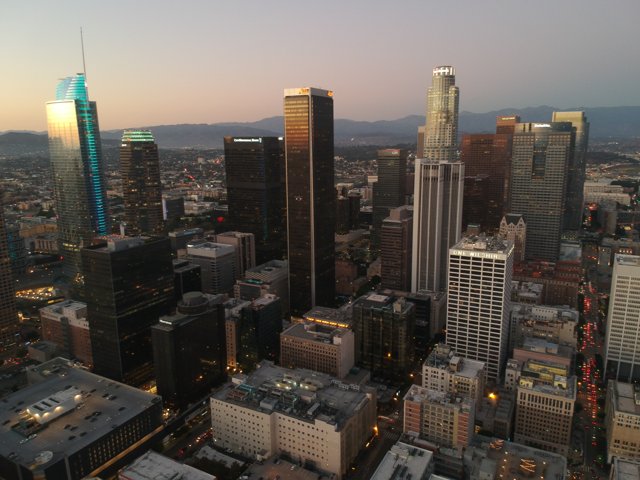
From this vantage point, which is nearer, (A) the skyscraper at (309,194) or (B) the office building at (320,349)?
(B) the office building at (320,349)

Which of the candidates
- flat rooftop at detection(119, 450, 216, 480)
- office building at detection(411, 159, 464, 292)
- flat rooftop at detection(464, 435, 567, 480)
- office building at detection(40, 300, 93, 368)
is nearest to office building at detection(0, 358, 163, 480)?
flat rooftop at detection(119, 450, 216, 480)

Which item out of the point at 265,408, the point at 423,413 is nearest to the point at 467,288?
the point at 423,413

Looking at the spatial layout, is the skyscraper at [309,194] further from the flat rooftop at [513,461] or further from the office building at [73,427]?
the flat rooftop at [513,461]

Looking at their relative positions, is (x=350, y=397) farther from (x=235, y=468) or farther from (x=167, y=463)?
(x=167, y=463)

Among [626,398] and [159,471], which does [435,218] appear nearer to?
[626,398]

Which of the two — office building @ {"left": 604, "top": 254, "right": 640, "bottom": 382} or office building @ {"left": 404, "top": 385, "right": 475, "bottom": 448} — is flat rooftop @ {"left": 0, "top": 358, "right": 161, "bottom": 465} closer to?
office building @ {"left": 404, "top": 385, "right": 475, "bottom": 448}

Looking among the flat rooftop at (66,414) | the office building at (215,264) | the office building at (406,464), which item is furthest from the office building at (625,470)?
the office building at (215,264)
